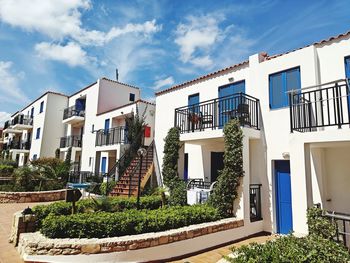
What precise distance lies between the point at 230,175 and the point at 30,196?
1392cm

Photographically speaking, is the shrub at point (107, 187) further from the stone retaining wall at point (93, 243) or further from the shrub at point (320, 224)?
the shrub at point (320, 224)

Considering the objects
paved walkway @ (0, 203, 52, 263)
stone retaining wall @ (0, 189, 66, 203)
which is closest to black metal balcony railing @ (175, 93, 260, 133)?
paved walkway @ (0, 203, 52, 263)

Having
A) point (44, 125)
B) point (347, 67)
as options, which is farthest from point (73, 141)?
point (347, 67)

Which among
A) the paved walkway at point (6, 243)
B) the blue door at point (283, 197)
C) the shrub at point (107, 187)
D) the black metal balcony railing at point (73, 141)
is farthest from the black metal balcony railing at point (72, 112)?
the blue door at point (283, 197)

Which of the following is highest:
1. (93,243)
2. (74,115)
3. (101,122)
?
(74,115)

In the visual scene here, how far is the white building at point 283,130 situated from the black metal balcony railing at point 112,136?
7.03 m

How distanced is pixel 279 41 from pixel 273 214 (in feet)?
24.6

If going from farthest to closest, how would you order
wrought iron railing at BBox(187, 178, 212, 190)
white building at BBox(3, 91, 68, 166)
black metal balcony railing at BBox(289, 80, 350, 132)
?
white building at BBox(3, 91, 68, 166)
wrought iron railing at BBox(187, 178, 212, 190)
black metal balcony railing at BBox(289, 80, 350, 132)

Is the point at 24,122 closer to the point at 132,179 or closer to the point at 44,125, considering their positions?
the point at 44,125

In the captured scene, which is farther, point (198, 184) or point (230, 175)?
point (198, 184)

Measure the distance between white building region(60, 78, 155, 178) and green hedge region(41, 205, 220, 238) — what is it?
36.7ft

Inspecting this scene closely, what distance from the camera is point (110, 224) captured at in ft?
22.1

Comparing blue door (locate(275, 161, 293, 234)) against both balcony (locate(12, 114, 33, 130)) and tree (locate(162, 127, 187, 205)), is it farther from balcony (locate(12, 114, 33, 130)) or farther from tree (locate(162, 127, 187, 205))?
balcony (locate(12, 114, 33, 130))

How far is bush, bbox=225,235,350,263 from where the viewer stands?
167 inches
